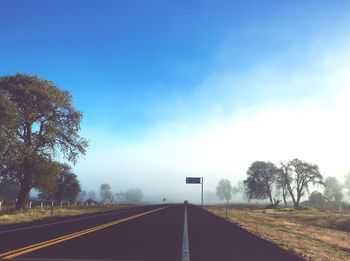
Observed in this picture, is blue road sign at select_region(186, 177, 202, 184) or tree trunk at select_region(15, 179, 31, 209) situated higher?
blue road sign at select_region(186, 177, 202, 184)

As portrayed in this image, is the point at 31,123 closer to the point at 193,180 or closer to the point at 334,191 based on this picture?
the point at 193,180

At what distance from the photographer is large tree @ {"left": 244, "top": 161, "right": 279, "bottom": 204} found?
11531 cm

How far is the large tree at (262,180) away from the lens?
115 m

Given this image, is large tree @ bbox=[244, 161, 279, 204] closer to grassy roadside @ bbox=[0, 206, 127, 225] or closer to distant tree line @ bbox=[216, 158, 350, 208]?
distant tree line @ bbox=[216, 158, 350, 208]

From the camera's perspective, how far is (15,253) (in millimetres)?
10102

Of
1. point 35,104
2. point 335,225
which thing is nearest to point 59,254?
point 35,104

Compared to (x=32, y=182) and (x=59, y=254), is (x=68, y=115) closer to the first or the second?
(x=32, y=182)

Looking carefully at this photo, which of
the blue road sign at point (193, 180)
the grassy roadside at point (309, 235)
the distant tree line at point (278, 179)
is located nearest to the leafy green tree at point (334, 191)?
the distant tree line at point (278, 179)

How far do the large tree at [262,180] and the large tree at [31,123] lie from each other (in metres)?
82.7

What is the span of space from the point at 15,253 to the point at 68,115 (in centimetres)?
3322

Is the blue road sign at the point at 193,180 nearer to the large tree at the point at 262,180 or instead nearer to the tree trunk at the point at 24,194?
the large tree at the point at 262,180

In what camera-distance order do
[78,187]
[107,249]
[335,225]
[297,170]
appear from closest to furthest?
[107,249] → [335,225] → [78,187] → [297,170]

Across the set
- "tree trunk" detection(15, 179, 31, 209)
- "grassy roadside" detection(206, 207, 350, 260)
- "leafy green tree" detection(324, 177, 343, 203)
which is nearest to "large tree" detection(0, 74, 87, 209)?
"tree trunk" detection(15, 179, 31, 209)

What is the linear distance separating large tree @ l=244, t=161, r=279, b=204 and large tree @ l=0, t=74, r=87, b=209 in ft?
271
